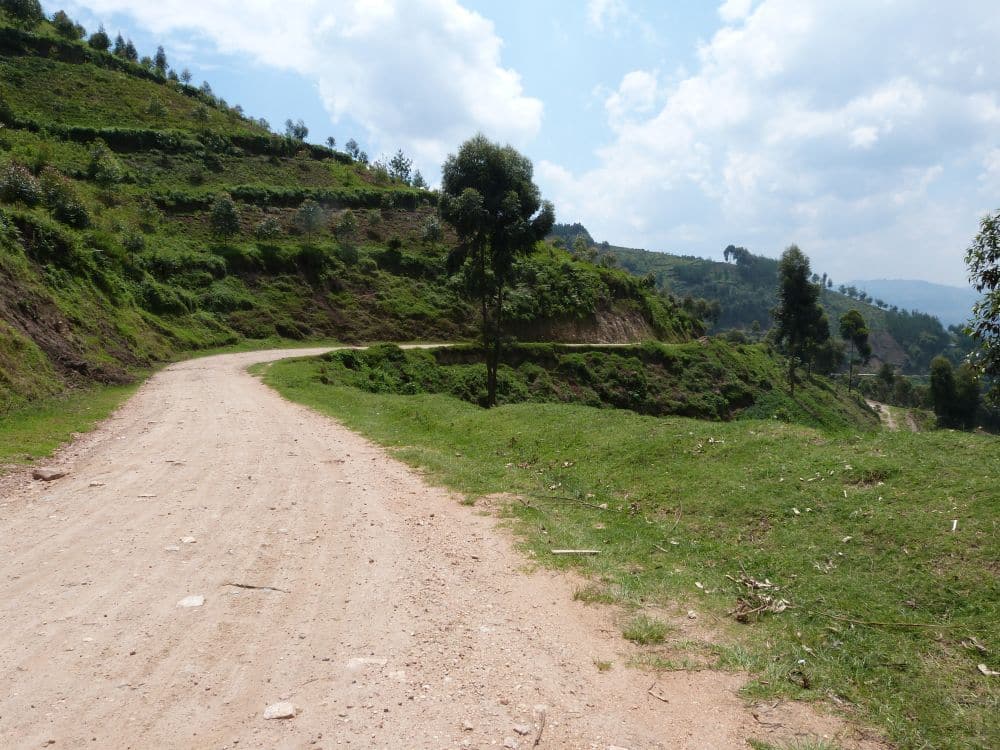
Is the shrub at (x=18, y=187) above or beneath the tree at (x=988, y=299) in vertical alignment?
above

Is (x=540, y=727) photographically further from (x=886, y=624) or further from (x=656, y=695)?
(x=886, y=624)

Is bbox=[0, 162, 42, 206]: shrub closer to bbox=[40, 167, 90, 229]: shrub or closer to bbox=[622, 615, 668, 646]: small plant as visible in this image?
bbox=[40, 167, 90, 229]: shrub

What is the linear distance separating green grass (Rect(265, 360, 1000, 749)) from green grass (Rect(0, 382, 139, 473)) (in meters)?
6.85

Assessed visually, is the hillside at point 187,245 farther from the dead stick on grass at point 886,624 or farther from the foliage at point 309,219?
the dead stick on grass at point 886,624

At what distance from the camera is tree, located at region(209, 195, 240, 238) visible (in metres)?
45.9

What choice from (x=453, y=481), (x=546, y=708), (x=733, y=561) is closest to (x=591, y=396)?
(x=453, y=481)

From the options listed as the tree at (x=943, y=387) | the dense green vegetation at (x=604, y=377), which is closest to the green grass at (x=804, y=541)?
the dense green vegetation at (x=604, y=377)

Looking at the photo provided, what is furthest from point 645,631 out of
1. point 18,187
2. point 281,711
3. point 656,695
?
point 18,187

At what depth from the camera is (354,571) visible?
622 cm

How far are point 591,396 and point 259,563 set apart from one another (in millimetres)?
34819

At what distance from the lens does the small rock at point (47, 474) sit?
9.02 metres

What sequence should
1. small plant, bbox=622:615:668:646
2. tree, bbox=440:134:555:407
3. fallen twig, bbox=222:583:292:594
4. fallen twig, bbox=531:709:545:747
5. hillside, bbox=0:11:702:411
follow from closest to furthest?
1. fallen twig, bbox=531:709:545:747
2. small plant, bbox=622:615:668:646
3. fallen twig, bbox=222:583:292:594
4. hillside, bbox=0:11:702:411
5. tree, bbox=440:134:555:407

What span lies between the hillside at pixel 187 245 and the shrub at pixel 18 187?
8 centimetres

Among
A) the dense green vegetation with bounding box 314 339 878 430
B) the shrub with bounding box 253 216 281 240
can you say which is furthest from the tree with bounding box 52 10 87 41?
the dense green vegetation with bounding box 314 339 878 430
